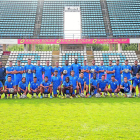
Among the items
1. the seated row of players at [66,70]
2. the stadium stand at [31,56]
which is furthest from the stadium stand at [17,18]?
the seated row of players at [66,70]

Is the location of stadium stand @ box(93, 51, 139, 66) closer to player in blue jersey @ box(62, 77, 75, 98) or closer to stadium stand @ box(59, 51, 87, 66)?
stadium stand @ box(59, 51, 87, 66)

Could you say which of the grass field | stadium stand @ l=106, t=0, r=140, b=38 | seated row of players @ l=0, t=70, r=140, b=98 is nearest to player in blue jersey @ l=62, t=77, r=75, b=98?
seated row of players @ l=0, t=70, r=140, b=98

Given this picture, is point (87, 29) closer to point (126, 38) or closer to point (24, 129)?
point (126, 38)

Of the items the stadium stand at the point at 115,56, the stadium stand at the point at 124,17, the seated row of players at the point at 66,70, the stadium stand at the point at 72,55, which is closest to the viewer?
the seated row of players at the point at 66,70

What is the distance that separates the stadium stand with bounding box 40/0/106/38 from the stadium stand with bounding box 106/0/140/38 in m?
1.55

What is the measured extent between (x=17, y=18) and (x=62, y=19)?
6.04 m

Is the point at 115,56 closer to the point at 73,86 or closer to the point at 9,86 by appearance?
the point at 73,86

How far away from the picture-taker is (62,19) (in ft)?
89.4

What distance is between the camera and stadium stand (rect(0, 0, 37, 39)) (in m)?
24.9

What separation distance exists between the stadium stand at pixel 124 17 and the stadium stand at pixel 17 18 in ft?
34.3

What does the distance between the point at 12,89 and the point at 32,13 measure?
2227 centimetres

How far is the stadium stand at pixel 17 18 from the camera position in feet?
81.6

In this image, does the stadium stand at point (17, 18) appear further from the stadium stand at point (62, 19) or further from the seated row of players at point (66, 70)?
the seated row of players at point (66, 70)

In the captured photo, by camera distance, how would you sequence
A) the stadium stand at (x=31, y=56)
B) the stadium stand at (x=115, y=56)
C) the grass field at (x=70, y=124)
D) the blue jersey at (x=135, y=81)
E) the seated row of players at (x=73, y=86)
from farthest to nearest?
the stadium stand at (x=31, y=56) < the stadium stand at (x=115, y=56) < the blue jersey at (x=135, y=81) < the seated row of players at (x=73, y=86) < the grass field at (x=70, y=124)
